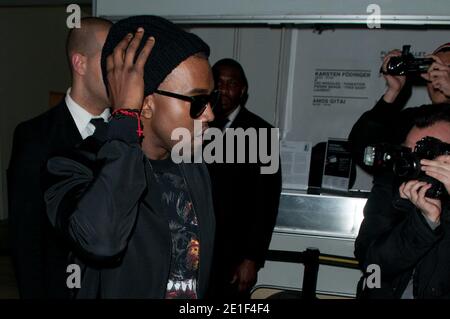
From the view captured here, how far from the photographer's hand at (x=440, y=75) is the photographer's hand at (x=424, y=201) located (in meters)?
0.99

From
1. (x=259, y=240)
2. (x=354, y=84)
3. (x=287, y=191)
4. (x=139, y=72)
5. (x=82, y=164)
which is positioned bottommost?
(x=259, y=240)

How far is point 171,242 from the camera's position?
141 cm

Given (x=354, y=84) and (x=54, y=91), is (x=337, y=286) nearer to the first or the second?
(x=354, y=84)

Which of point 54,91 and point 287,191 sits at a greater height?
point 54,91

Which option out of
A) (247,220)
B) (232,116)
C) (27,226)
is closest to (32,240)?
(27,226)

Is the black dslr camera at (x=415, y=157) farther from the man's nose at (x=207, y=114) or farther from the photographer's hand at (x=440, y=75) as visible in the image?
the photographer's hand at (x=440, y=75)

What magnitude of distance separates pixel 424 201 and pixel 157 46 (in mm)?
980

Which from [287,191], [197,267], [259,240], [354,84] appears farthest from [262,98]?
[197,267]

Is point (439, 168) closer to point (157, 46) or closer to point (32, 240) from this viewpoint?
point (157, 46)

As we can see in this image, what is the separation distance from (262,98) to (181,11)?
2.03 m

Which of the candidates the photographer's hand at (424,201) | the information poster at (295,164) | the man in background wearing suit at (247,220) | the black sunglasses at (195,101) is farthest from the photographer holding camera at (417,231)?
the information poster at (295,164)

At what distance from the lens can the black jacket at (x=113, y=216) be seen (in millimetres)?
1175

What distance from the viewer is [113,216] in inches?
46.7

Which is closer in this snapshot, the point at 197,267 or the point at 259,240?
the point at 197,267
